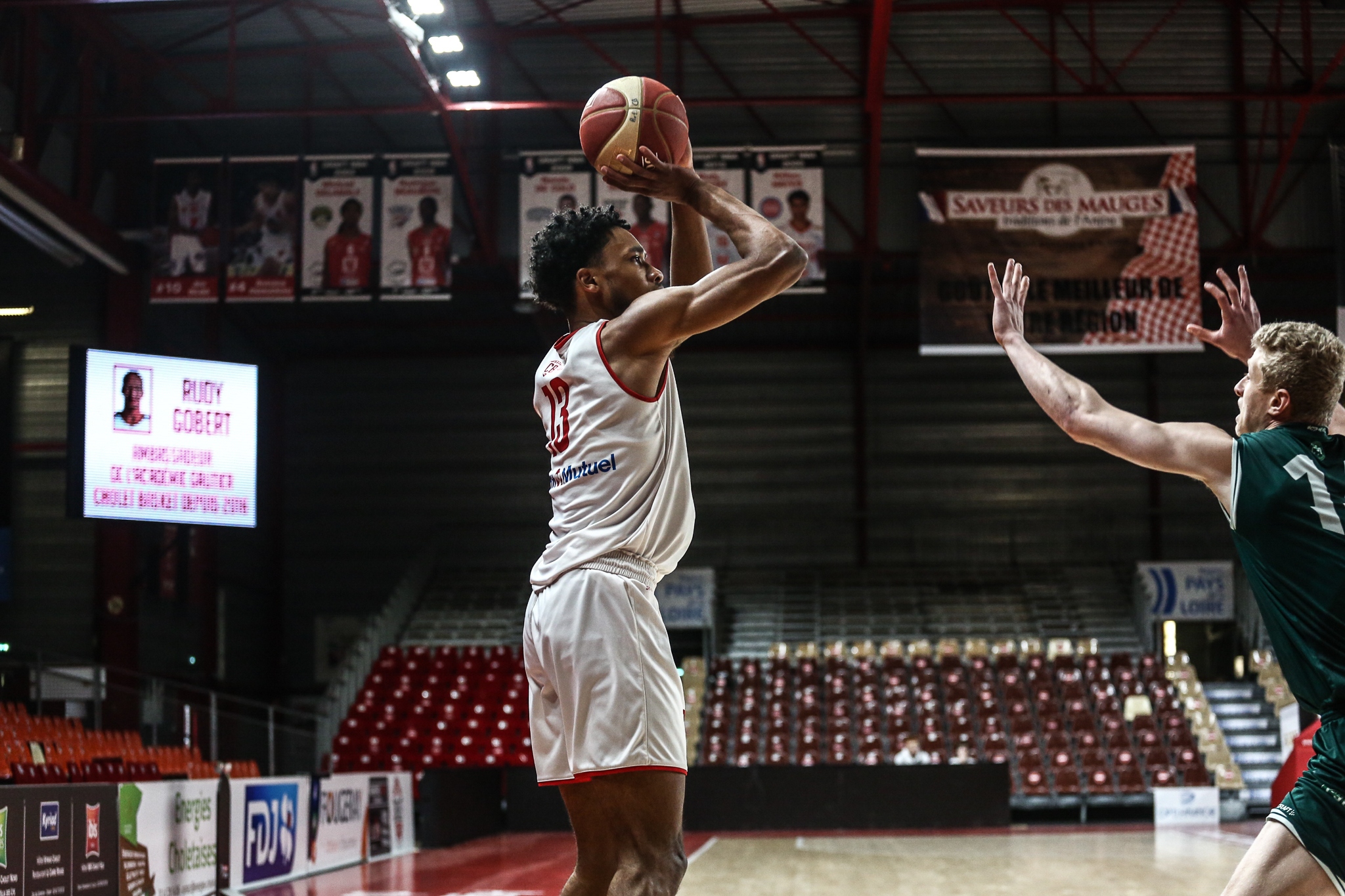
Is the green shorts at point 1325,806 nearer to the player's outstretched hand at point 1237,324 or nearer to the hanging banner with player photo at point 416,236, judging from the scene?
the player's outstretched hand at point 1237,324

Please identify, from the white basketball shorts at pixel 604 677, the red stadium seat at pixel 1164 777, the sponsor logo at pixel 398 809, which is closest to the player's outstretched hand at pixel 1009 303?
the white basketball shorts at pixel 604 677

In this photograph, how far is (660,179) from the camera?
349 centimetres

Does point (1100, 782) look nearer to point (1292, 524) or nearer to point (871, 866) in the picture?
point (871, 866)

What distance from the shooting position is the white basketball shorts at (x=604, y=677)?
307cm

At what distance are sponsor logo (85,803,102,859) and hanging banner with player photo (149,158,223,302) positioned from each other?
9.92 metres

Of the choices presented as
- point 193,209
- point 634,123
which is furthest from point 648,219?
point 634,123

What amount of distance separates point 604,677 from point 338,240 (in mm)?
14158

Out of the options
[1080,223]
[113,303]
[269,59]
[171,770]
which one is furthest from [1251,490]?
[269,59]

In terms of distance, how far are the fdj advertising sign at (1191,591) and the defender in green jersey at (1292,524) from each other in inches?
746

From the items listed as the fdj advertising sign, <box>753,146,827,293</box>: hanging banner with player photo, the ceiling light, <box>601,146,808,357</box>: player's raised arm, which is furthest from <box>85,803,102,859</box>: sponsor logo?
the fdj advertising sign

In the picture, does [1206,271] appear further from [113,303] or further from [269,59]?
[113,303]

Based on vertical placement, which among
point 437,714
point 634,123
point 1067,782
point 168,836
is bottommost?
point 1067,782

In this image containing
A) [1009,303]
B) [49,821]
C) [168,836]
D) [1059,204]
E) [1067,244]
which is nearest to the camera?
[1009,303]

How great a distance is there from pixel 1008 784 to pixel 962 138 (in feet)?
32.3
